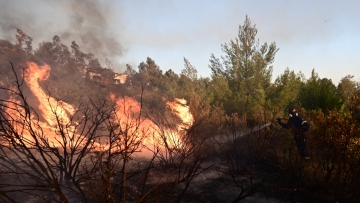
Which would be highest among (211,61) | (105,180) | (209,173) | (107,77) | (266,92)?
(107,77)

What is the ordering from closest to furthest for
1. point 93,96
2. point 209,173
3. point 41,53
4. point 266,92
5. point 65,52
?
point 209,173
point 266,92
point 93,96
point 41,53
point 65,52

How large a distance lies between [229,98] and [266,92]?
2.59 metres

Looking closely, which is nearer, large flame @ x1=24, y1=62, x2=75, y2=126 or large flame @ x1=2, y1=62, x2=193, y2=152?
large flame @ x1=2, y1=62, x2=193, y2=152

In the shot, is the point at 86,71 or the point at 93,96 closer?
the point at 93,96

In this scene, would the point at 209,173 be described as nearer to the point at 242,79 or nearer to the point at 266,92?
the point at 266,92

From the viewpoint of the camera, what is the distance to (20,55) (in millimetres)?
19625

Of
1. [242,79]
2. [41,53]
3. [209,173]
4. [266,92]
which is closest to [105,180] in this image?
[209,173]

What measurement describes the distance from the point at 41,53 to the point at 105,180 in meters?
27.1

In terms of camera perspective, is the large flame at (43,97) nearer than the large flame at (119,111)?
No

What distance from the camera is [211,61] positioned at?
20.3 metres

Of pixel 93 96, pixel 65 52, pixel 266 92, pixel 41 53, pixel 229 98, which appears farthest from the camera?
pixel 65 52

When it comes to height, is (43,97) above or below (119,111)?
above

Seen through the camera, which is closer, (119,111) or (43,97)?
(43,97)

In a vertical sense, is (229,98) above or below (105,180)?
above
